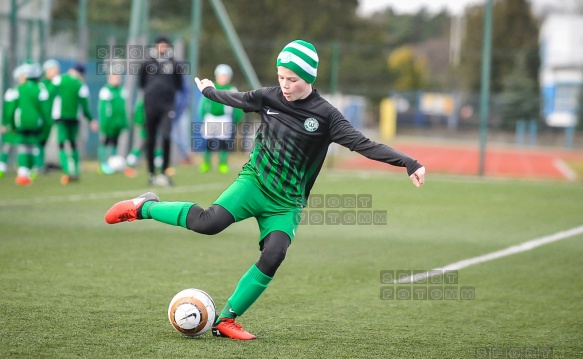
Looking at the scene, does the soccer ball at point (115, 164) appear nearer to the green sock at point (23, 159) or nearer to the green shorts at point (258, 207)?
the green sock at point (23, 159)

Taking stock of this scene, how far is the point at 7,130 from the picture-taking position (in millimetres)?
17688

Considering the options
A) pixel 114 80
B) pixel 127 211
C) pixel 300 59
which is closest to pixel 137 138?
pixel 114 80

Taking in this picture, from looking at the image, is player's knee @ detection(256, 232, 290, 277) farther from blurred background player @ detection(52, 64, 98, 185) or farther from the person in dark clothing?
blurred background player @ detection(52, 64, 98, 185)

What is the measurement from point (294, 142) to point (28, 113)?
11.3 metres

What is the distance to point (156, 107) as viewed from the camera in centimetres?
1606

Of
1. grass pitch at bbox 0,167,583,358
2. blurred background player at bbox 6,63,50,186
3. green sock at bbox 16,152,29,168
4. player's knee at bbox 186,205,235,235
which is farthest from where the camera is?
blurred background player at bbox 6,63,50,186

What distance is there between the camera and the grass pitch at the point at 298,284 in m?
5.67

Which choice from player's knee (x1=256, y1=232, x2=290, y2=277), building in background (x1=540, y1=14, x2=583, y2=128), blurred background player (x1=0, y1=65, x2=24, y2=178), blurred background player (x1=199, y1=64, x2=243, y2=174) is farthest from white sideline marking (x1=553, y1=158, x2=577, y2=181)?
player's knee (x1=256, y1=232, x2=290, y2=277)

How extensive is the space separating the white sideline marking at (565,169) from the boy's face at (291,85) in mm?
18440

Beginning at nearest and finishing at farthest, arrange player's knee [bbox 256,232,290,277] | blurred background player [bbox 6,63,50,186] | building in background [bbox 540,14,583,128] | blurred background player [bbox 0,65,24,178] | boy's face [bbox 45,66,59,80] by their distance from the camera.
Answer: player's knee [bbox 256,232,290,277]
blurred background player [bbox 6,63,50,186]
blurred background player [bbox 0,65,24,178]
boy's face [bbox 45,66,59,80]
building in background [bbox 540,14,583,128]

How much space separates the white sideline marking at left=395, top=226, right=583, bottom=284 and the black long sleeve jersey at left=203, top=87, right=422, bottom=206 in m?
2.45

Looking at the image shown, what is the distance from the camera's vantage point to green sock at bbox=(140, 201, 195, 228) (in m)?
5.98

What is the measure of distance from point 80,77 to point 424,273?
32.9 feet

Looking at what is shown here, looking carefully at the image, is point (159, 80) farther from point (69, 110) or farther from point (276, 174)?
point (276, 174)
